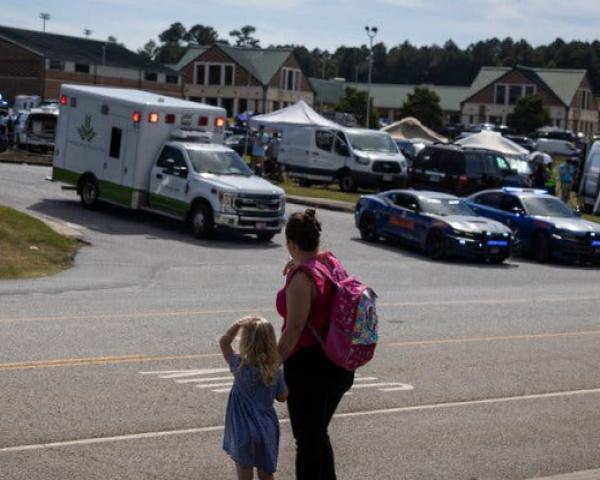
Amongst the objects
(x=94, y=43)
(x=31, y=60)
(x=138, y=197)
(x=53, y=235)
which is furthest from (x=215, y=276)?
(x=94, y=43)

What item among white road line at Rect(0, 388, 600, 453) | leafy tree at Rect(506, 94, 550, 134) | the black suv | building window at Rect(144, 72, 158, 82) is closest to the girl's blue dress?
white road line at Rect(0, 388, 600, 453)

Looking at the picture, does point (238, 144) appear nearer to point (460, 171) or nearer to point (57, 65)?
point (460, 171)

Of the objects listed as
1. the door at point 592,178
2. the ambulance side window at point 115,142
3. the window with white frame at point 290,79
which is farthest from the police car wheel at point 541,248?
the window with white frame at point 290,79

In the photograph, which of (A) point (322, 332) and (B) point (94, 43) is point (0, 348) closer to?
(A) point (322, 332)

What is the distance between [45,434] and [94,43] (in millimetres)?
98588

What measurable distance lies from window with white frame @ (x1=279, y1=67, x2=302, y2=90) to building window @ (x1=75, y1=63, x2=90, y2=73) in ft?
62.7

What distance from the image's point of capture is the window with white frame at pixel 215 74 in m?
109

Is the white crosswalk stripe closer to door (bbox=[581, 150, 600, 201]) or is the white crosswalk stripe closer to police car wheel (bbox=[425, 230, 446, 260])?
police car wheel (bbox=[425, 230, 446, 260])

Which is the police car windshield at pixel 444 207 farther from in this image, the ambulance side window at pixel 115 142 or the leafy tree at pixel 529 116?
the leafy tree at pixel 529 116

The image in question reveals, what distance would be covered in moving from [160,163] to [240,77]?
264 feet

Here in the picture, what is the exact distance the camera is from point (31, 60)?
95.3 metres

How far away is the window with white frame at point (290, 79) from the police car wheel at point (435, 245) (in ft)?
275

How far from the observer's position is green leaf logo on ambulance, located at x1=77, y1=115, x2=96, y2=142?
30375mm

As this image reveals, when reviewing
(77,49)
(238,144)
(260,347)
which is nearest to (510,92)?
(77,49)
